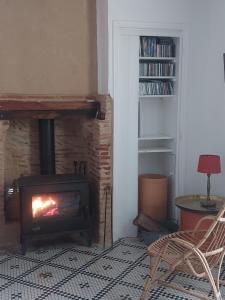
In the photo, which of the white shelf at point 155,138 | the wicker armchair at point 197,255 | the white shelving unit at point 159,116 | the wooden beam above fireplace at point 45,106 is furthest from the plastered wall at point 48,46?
the wicker armchair at point 197,255

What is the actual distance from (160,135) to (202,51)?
1.01 meters

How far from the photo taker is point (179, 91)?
4152mm

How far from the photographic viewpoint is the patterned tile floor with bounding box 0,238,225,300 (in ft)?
9.84

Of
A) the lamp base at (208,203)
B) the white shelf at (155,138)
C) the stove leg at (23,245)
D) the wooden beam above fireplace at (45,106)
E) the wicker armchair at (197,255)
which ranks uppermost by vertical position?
the wooden beam above fireplace at (45,106)

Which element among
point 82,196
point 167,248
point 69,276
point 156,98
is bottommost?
point 69,276

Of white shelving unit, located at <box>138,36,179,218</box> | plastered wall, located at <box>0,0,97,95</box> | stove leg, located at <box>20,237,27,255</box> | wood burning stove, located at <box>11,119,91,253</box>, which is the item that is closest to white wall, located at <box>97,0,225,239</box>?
white shelving unit, located at <box>138,36,179,218</box>

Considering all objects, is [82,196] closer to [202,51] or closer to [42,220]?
[42,220]

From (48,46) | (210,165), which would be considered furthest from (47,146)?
(210,165)

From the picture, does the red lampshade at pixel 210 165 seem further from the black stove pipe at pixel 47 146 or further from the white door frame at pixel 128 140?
the black stove pipe at pixel 47 146

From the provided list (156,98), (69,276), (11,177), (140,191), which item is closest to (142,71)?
(156,98)

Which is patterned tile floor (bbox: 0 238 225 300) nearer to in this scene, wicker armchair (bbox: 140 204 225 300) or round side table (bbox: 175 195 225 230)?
wicker armchair (bbox: 140 204 225 300)

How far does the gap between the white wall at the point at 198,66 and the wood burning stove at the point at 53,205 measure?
1.00 m

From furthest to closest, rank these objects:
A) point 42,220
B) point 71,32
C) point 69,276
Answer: point 71,32 < point 42,220 < point 69,276

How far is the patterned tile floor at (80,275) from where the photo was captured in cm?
300
